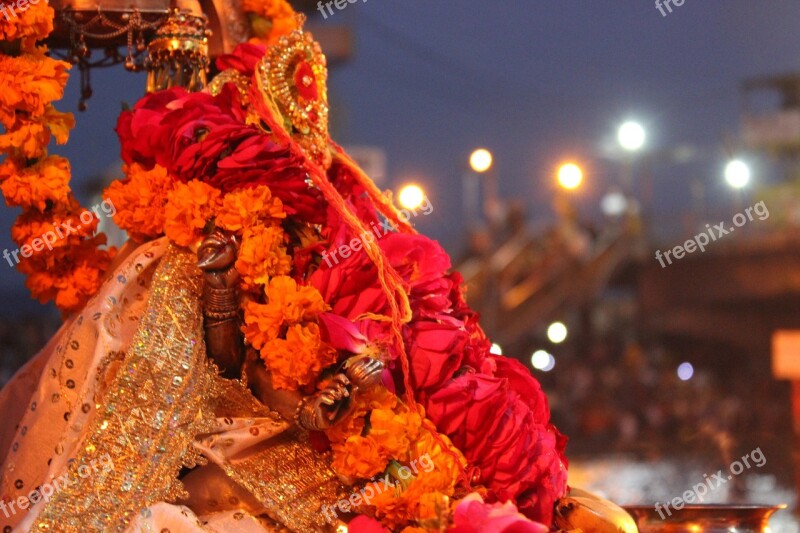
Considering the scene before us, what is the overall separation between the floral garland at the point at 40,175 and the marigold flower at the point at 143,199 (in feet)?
0.67

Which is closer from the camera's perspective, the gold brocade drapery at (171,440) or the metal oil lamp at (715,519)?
the gold brocade drapery at (171,440)

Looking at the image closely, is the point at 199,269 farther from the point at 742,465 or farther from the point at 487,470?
the point at 742,465

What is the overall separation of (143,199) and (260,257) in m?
0.47

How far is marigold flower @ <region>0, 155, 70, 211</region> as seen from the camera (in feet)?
12.9

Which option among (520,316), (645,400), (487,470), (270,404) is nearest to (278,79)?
(270,404)

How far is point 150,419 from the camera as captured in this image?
3639 millimetres

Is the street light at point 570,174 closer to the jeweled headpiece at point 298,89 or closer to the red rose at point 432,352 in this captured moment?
the jeweled headpiece at point 298,89

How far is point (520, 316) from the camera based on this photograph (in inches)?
802

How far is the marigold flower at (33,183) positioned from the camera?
3924 millimetres

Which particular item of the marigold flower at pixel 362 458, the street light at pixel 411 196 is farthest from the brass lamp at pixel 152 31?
the street light at pixel 411 196

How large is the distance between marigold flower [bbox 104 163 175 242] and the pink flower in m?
1.37

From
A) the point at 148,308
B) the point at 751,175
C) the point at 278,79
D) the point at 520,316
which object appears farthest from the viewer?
the point at 751,175

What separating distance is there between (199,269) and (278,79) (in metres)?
0.78

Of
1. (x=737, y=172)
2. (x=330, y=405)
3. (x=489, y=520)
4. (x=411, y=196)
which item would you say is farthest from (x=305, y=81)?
(x=737, y=172)
